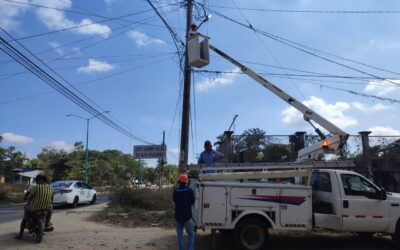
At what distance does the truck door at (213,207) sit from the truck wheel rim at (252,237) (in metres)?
0.56

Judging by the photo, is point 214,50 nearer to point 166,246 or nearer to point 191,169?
point 191,169

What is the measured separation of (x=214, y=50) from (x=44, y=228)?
7462 mm

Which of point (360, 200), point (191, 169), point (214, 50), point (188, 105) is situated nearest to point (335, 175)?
point (360, 200)

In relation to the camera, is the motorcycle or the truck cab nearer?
the truck cab

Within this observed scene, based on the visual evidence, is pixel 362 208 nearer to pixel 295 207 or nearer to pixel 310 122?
pixel 295 207

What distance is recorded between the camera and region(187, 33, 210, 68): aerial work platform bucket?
46.8ft

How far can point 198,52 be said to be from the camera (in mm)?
14281

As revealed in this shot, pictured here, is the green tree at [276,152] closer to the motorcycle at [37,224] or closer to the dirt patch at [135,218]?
the dirt patch at [135,218]

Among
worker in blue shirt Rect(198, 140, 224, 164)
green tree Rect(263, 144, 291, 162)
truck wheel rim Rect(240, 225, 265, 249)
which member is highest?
green tree Rect(263, 144, 291, 162)

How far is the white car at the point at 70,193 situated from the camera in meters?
23.9

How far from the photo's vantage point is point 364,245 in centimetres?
1205

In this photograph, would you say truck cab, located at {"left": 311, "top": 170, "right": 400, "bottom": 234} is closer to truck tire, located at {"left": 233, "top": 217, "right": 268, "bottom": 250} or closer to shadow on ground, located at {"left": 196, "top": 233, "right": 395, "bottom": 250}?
shadow on ground, located at {"left": 196, "top": 233, "right": 395, "bottom": 250}

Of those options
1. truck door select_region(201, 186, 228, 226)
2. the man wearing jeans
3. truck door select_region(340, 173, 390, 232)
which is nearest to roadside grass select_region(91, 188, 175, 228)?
truck door select_region(201, 186, 228, 226)

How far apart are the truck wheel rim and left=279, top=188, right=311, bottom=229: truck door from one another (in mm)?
580
